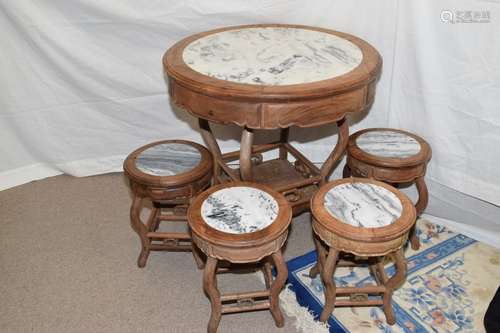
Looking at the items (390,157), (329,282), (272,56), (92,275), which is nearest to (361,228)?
(329,282)

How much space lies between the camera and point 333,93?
1.59 meters

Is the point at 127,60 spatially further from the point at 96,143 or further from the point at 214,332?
the point at 214,332

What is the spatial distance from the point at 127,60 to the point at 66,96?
0.41 m

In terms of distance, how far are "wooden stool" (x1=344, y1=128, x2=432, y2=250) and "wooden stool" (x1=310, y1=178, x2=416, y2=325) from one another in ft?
0.71

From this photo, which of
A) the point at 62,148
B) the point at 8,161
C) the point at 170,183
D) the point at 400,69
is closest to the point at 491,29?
the point at 400,69

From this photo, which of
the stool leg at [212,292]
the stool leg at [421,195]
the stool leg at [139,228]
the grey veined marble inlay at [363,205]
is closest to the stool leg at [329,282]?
the grey veined marble inlay at [363,205]

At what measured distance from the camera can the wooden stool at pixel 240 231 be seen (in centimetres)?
150

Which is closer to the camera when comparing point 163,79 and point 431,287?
point 431,287

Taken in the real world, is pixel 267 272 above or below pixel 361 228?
below

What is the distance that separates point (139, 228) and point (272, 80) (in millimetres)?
900

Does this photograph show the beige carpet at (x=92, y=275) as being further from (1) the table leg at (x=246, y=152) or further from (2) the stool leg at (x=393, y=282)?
(1) the table leg at (x=246, y=152)

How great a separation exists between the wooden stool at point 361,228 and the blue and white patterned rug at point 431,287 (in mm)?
83

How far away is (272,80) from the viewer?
1.61 meters

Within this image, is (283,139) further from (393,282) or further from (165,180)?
(393,282)
